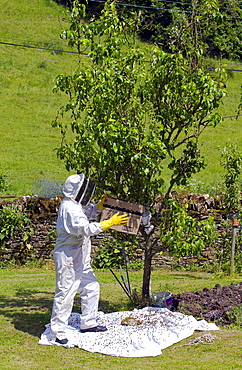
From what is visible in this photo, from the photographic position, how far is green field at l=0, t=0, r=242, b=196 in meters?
23.4

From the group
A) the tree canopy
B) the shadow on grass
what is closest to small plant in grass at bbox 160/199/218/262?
the tree canopy

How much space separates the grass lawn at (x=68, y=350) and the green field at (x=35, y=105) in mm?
6753

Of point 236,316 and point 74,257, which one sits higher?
point 74,257

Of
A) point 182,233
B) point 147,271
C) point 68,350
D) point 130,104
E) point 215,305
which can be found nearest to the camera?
point 68,350

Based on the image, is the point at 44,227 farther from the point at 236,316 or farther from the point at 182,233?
the point at 236,316

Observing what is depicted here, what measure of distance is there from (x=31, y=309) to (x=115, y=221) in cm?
293

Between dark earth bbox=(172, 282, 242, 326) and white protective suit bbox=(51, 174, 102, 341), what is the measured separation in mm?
1917

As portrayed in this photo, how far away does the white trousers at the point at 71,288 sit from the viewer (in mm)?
7723

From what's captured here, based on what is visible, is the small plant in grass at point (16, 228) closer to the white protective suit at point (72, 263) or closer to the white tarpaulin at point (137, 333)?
the white tarpaulin at point (137, 333)

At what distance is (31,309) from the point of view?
9.76 meters

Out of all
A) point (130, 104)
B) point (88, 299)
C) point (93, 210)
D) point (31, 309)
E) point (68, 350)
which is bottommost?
point (31, 309)

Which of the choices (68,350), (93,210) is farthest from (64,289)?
(93,210)

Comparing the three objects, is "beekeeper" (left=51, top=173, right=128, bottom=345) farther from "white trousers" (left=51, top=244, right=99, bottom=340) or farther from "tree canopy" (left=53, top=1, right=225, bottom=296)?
"tree canopy" (left=53, top=1, right=225, bottom=296)

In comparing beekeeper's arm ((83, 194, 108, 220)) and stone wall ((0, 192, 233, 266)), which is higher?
beekeeper's arm ((83, 194, 108, 220))
